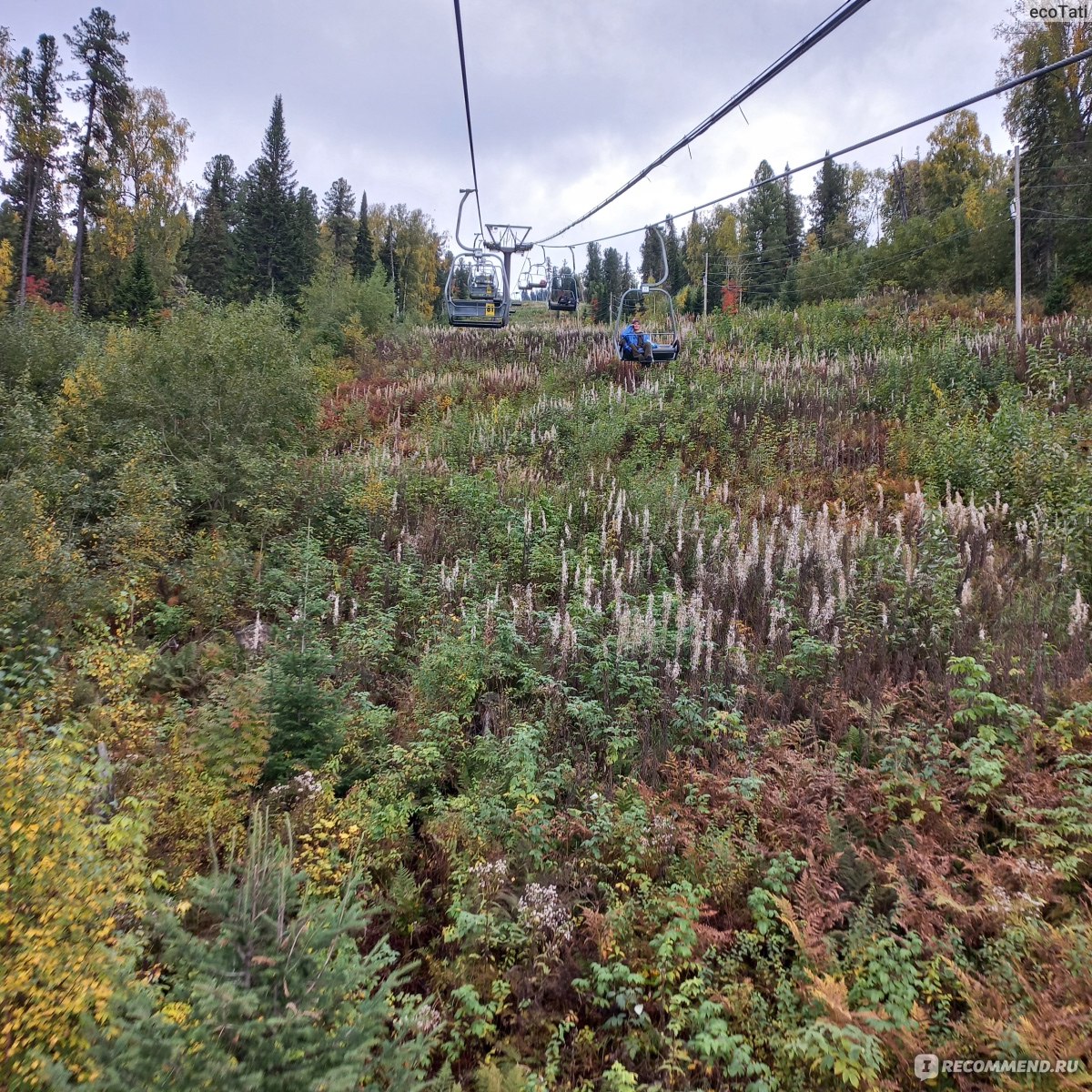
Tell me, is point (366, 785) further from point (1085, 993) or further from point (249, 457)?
point (249, 457)

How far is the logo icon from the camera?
7.59ft

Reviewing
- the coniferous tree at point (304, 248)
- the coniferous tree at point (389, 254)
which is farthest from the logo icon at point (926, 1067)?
the coniferous tree at point (389, 254)

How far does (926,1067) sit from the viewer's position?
234 centimetres

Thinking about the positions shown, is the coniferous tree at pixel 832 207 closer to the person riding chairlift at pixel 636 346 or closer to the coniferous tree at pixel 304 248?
the coniferous tree at pixel 304 248

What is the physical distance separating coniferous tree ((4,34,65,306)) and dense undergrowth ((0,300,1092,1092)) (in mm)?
26483

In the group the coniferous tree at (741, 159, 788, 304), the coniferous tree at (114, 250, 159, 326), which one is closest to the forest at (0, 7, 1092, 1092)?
the coniferous tree at (114, 250, 159, 326)

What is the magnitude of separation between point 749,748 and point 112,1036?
12.1ft

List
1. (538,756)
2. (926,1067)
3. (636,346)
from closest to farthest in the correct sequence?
(926,1067) → (538,756) → (636,346)

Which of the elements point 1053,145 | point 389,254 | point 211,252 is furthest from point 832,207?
point 211,252

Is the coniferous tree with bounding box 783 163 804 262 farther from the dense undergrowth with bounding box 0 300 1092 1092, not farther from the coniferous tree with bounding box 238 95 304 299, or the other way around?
the dense undergrowth with bounding box 0 300 1092 1092

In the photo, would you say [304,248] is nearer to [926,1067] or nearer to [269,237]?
[269,237]

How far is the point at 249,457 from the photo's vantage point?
944 cm

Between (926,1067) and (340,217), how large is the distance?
6854 cm

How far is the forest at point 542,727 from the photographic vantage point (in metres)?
2.35
